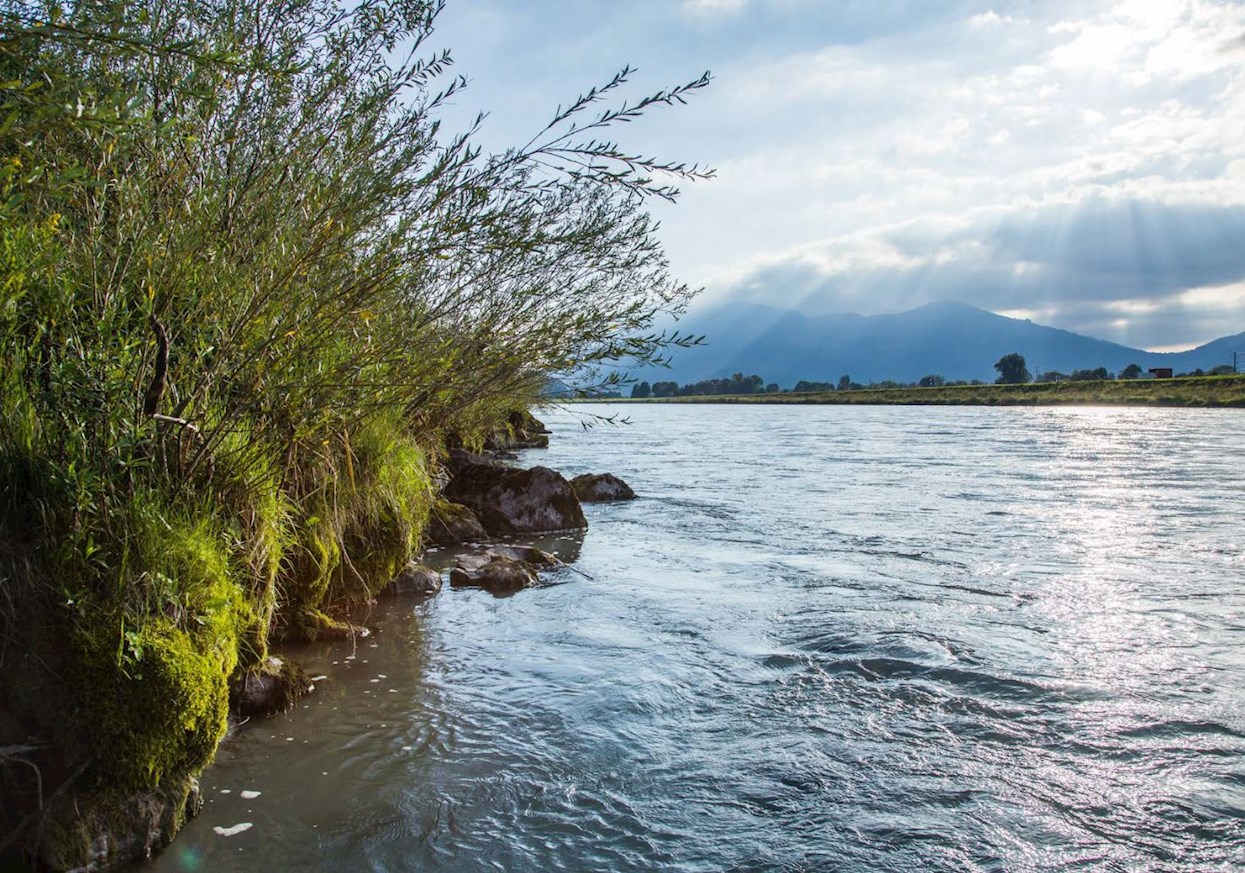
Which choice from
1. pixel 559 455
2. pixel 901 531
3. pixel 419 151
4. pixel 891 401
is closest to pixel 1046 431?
pixel 559 455

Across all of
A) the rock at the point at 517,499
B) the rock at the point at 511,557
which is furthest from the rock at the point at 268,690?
the rock at the point at 517,499

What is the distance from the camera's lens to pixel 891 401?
10381 cm

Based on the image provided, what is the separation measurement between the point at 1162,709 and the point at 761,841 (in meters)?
3.93

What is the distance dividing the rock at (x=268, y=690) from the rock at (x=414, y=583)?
11.5 ft

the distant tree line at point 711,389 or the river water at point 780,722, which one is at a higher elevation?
the distant tree line at point 711,389

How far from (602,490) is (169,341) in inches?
605

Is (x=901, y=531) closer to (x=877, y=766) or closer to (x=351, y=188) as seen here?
(x=877, y=766)

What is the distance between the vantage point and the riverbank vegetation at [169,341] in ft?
14.3

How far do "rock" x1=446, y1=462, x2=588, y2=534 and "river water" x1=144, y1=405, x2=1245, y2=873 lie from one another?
219 cm

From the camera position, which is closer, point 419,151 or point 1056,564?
point 419,151

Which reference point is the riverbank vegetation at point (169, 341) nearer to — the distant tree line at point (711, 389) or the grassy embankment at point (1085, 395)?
the grassy embankment at point (1085, 395)

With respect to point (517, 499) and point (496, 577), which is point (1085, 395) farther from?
point (496, 577)

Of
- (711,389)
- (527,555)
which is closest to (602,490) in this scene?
(527,555)

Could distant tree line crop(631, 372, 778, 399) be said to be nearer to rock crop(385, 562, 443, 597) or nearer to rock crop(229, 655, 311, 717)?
rock crop(385, 562, 443, 597)
